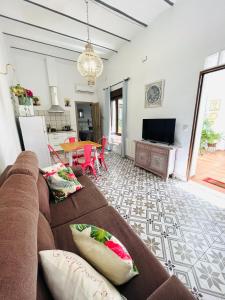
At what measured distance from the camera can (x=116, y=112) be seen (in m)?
5.11

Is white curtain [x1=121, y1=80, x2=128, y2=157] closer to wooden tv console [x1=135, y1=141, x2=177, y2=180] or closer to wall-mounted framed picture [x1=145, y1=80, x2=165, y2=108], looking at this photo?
wall-mounted framed picture [x1=145, y1=80, x2=165, y2=108]

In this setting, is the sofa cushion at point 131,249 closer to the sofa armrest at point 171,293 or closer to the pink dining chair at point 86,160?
the sofa armrest at point 171,293

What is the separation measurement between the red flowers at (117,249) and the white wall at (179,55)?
8.24ft

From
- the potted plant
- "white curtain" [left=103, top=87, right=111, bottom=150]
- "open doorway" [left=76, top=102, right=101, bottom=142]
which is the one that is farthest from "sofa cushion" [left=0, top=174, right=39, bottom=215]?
the potted plant

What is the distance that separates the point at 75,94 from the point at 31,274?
5643 mm

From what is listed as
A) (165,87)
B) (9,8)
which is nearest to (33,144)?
(9,8)

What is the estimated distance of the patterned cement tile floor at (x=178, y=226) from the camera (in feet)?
3.97

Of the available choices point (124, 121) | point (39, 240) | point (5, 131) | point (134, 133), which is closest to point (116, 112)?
point (124, 121)

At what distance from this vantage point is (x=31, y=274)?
42 cm

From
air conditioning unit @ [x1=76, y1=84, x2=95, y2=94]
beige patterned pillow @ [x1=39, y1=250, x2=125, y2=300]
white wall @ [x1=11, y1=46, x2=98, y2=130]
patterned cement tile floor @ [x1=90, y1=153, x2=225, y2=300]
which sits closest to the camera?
beige patterned pillow @ [x1=39, y1=250, x2=125, y2=300]

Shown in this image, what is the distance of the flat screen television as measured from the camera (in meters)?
2.78

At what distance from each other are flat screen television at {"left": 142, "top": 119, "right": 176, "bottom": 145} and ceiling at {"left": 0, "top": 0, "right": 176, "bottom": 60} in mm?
2127

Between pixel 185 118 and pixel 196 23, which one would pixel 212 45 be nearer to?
pixel 196 23

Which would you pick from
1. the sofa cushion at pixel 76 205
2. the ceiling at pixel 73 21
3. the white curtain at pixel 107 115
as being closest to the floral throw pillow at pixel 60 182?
the sofa cushion at pixel 76 205
